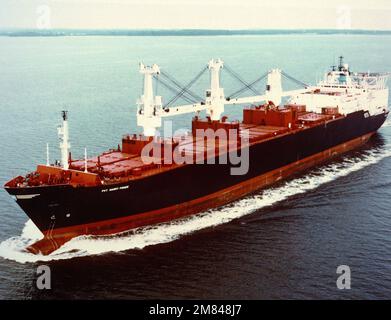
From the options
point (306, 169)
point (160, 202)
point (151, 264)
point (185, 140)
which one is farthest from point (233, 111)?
point (151, 264)

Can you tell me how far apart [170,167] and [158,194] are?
1.55 metres

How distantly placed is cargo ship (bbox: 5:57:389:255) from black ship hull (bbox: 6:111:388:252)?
0.05m

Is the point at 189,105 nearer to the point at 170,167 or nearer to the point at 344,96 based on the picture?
the point at 170,167

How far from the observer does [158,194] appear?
26.8m

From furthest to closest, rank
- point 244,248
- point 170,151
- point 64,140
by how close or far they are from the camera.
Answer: point 170,151 → point 64,140 → point 244,248

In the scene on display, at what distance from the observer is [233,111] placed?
59312mm

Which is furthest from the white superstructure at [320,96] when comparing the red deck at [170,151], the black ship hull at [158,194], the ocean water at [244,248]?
the ocean water at [244,248]

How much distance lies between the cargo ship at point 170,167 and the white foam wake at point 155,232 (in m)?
0.51

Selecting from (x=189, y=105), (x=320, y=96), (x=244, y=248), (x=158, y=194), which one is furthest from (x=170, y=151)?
(x=320, y=96)

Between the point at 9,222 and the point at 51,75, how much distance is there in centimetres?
7452

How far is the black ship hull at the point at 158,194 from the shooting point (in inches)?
928

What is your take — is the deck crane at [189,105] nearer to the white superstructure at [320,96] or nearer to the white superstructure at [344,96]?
the white superstructure at [320,96]
